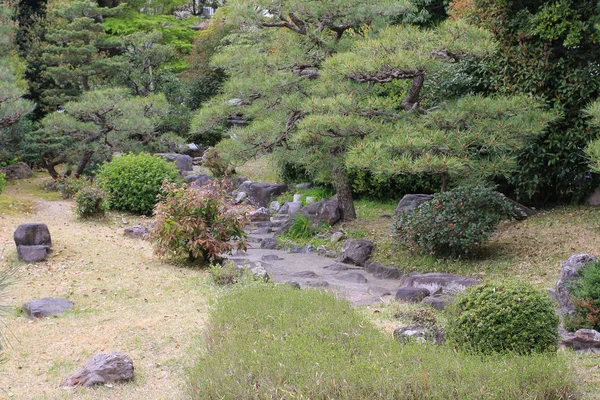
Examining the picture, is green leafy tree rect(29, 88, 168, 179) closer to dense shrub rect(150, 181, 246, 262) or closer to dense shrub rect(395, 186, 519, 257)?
dense shrub rect(150, 181, 246, 262)

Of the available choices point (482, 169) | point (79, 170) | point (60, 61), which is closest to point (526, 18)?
point (482, 169)

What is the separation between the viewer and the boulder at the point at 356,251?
9375mm

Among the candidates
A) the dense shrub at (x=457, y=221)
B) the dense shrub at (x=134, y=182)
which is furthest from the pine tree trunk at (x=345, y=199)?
the dense shrub at (x=134, y=182)

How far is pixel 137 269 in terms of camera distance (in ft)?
26.4

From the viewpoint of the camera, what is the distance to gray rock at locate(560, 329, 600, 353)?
194 inches

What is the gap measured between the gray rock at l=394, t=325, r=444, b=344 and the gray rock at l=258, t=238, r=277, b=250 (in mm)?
6218

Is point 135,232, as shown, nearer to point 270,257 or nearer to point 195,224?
point 270,257

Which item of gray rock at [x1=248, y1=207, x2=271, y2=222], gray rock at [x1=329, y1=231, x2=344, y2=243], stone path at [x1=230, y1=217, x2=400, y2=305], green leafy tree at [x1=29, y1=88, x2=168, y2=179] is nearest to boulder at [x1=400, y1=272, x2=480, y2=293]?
stone path at [x1=230, y1=217, x2=400, y2=305]

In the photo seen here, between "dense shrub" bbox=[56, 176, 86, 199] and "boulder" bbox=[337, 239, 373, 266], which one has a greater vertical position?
"boulder" bbox=[337, 239, 373, 266]

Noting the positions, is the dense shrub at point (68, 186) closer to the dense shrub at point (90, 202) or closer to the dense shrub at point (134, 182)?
the dense shrub at point (134, 182)

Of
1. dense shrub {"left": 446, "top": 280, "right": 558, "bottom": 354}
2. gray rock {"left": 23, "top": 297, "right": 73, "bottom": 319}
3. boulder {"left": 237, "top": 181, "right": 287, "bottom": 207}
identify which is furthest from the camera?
boulder {"left": 237, "top": 181, "right": 287, "bottom": 207}

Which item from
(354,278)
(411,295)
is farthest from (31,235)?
(411,295)

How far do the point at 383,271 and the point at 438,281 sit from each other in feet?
4.65

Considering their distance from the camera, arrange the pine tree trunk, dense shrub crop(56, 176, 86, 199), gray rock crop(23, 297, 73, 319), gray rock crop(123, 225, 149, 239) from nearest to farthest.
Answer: gray rock crop(23, 297, 73, 319) → gray rock crop(123, 225, 149, 239) → the pine tree trunk → dense shrub crop(56, 176, 86, 199)
